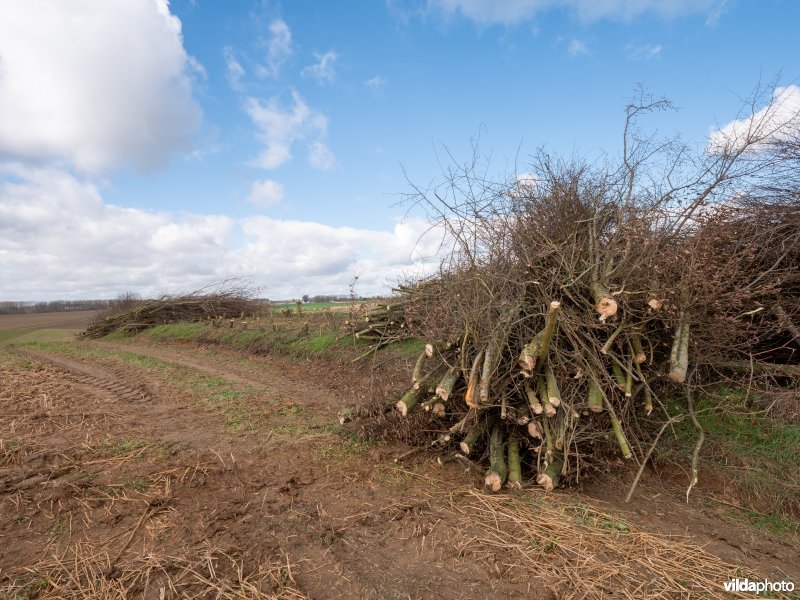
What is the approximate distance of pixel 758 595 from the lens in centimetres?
277

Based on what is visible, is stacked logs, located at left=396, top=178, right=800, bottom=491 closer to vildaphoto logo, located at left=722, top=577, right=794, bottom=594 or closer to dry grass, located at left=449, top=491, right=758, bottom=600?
dry grass, located at left=449, top=491, right=758, bottom=600

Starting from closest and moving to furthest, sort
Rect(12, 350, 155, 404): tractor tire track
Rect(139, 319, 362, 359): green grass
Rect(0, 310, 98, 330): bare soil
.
Answer: Rect(12, 350, 155, 404): tractor tire track
Rect(139, 319, 362, 359): green grass
Rect(0, 310, 98, 330): bare soil

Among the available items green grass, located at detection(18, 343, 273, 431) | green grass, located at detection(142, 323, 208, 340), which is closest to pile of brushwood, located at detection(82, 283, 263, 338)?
green grass, located at detection(142, 323, 208, 340)

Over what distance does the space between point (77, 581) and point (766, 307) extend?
7.86m

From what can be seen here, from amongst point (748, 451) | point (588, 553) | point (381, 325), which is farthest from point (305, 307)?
point (588, 553)

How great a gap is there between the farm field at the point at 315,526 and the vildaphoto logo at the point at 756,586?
5cm

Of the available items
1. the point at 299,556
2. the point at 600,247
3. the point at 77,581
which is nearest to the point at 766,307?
the point at 600,247

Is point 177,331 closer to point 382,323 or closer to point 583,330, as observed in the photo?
point 382,323

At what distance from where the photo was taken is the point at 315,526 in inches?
130

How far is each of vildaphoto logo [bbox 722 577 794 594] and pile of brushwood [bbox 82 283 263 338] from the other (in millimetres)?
19641

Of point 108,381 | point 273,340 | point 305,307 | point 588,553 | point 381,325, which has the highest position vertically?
point 305,307

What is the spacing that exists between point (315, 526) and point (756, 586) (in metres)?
3.03

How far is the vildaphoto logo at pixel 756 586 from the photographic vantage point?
2.79m

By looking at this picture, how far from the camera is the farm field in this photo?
2715 millimetres
